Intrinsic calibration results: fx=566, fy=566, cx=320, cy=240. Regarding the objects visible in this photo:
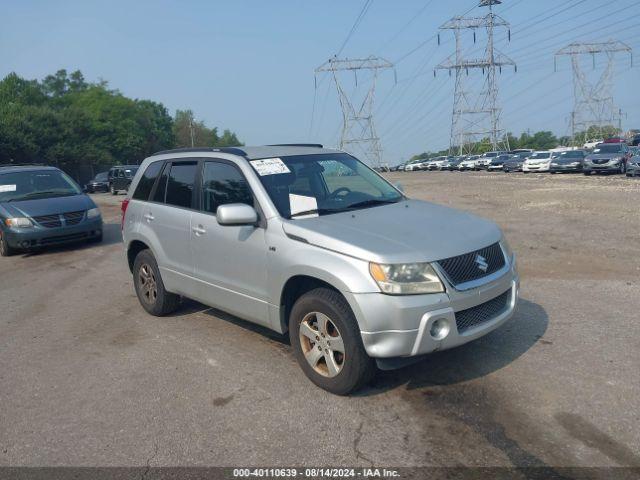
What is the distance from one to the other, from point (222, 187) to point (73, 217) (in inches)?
291

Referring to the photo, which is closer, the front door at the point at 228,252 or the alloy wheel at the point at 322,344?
the alloy wheel at the point at 322,344

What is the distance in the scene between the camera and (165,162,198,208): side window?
5.66 m

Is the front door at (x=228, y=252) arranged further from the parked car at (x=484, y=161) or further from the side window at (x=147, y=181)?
the parked car at (x=484, y=161)

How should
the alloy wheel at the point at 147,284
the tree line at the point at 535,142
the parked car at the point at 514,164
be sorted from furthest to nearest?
the tree line at the point at 535,142, the parked car at the point at 514,164, the alloy wheel at the point at 147,284

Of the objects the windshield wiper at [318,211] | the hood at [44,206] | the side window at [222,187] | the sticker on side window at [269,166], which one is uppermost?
the sticker on side window at [269,166]

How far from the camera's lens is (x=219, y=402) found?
4227mm

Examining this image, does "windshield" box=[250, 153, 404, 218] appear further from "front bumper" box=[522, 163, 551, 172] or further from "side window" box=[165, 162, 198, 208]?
"front bumper" box=[522, 163, 551, 172]

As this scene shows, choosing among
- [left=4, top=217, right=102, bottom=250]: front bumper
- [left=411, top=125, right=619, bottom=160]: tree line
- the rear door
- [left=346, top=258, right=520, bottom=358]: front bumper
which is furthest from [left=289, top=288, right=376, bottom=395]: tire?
[left=411, top=125, right=619, bottom=160]: tree line

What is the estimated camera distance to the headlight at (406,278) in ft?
12.5

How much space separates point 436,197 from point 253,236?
16.5 m

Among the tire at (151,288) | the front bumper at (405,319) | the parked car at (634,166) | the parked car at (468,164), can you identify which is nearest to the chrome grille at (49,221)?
the tire at (151,288)

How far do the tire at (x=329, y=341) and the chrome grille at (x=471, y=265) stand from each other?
0.76 m

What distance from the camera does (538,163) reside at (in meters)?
37.9

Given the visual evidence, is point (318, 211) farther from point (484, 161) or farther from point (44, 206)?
point (484, 161)
